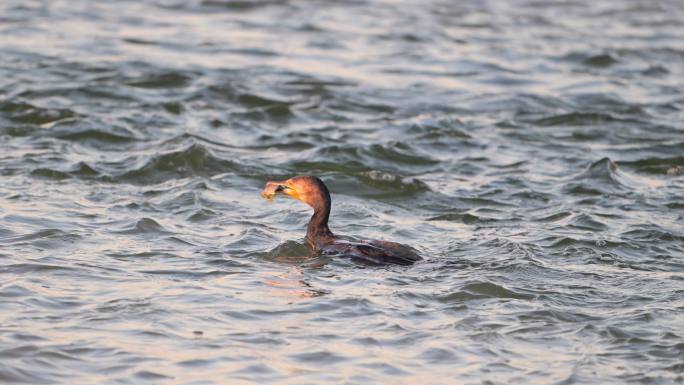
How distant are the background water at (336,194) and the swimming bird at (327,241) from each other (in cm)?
17

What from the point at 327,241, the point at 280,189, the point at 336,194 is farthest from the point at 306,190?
the point at 336,194

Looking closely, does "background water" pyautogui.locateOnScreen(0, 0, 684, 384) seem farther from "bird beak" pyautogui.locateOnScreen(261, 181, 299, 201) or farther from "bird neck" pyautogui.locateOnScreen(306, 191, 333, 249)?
"bird beak" pyautogui.locateOnScreen(261, 181, 299, 201)

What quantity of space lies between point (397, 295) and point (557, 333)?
4.18 feet

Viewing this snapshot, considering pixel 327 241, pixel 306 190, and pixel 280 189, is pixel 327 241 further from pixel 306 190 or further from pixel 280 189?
pixel 280 189

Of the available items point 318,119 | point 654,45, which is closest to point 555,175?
point 318,119

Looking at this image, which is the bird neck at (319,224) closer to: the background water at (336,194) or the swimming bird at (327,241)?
the swimming bird at (327,241)

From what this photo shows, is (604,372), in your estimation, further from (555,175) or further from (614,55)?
(614,55)

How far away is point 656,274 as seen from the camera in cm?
975

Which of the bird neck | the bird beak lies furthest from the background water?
the bird beak

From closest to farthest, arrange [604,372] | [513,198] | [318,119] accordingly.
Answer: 1. [604,372]
2. [513,198]
3. [318,119]

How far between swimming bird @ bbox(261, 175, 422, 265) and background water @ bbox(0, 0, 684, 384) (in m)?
0.17

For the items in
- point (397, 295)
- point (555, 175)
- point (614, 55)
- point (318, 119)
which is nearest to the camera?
point (397, 295)

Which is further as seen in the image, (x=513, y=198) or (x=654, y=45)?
(x=654, y=45)

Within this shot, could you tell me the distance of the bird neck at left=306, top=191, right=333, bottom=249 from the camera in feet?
33.8
